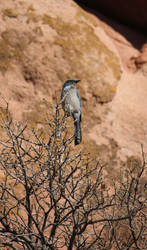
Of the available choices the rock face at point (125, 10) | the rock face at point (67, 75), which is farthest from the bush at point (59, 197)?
the rock face at point (125, 10)

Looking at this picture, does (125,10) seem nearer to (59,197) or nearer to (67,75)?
(67,75)

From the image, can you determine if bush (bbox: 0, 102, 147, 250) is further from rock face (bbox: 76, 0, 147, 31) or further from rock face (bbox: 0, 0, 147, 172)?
rock face (bbox: 76, 0, 147, 31)

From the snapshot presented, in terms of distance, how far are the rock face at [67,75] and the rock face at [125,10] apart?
193cm

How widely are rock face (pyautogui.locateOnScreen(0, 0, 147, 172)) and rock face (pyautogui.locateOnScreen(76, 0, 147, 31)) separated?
1.93 m

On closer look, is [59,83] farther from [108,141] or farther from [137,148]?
[137,148]

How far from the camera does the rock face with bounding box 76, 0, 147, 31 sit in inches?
531

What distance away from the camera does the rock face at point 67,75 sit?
10227 millimetres

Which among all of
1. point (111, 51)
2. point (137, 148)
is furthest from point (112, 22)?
point (137, 148)

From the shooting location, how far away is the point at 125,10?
45.0ft

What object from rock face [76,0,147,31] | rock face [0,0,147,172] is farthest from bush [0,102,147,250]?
rock face [76,0,147,31]

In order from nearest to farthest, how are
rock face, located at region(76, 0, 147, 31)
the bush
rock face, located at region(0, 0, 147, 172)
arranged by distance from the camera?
the bush < rock face, located at region(0, 0, 147, 172) < rock face, located at region(76, 0, 147, 31)

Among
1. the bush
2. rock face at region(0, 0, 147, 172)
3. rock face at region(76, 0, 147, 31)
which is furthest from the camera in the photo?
rock face at region(76, 0, 147, 31)

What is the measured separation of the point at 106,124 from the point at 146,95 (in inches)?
74.0

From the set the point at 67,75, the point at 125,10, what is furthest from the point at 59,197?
the point at 125,10
